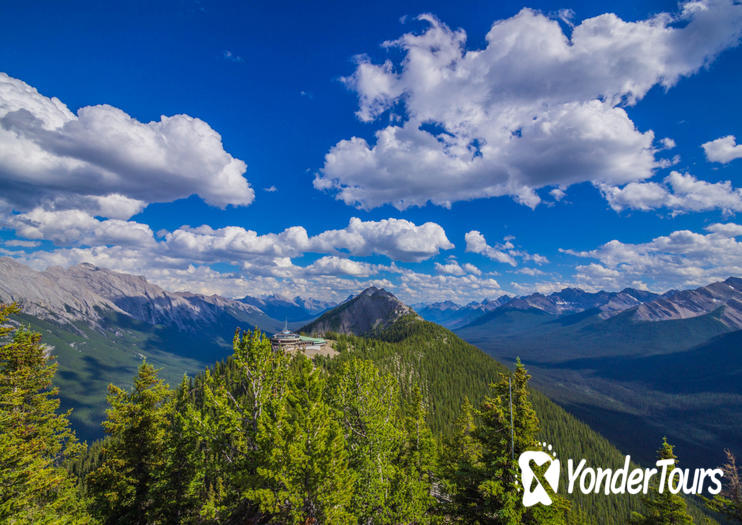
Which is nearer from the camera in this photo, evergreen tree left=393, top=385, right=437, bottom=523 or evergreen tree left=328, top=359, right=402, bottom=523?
evergreen tree left=328, top=359, right=402, bottom=523

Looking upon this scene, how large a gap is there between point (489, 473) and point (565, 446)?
13717 centimetres

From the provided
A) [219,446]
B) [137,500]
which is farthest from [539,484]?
[137,500]

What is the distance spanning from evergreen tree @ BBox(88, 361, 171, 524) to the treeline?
0.37ft

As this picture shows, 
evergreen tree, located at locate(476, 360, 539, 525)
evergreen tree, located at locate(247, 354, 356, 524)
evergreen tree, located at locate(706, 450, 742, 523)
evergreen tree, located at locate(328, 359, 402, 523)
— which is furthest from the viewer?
evergreen tree, located at locate(328, 359, 402, 523)

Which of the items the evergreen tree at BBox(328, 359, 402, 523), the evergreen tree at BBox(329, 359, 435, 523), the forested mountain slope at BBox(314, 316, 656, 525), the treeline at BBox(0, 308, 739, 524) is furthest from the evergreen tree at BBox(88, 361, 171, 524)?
the forested mountain slope at BBox(314, 316, 656, 525)

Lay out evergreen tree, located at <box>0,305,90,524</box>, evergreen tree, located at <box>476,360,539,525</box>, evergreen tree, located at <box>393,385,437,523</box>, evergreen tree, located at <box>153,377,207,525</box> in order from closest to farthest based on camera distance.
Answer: evergreen tree, located at <box>0,305,90,524</box>, evergreen tree, located at <box>476,360,539,525</box>, evergreen tree, located at <box>393,385,437,523</box>, evergreen tree, located at <box>153,377,207,525</box>

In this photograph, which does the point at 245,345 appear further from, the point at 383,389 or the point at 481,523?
the point at 481,523

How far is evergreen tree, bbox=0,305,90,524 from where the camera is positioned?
720 inches

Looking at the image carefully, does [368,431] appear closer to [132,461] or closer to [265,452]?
[265,452]

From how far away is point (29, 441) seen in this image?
993 inches

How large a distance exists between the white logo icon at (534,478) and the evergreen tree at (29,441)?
1060 inches

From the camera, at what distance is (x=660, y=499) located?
2367cm

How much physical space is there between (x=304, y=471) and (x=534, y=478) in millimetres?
14549

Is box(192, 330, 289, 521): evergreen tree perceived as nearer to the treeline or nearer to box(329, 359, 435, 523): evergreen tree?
the treeline
